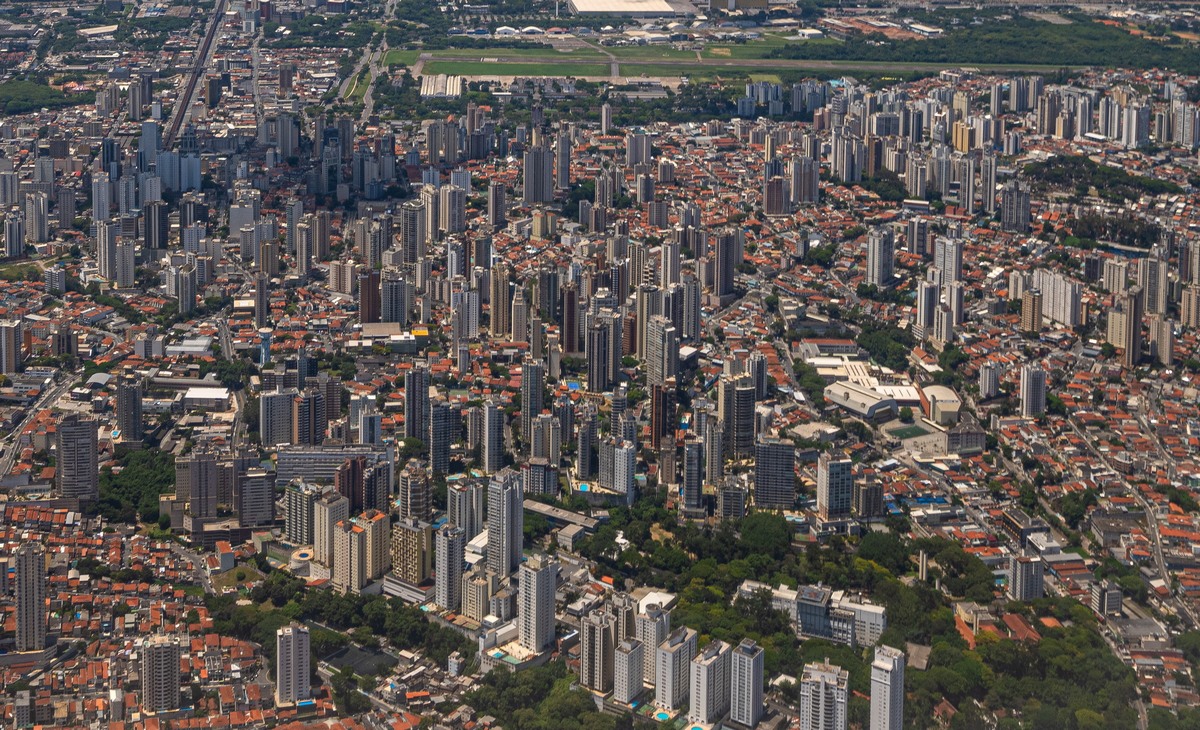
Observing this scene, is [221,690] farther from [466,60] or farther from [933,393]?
[466,60]

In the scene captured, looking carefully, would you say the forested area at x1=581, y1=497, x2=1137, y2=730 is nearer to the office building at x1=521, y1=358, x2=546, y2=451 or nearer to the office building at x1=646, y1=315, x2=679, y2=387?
the office building at x1=521, y1=358, x2=546, y2=451

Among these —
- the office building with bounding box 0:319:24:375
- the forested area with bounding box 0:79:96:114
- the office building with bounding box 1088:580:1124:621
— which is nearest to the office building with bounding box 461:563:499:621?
the office building with bounding box 1088:580:1124:621

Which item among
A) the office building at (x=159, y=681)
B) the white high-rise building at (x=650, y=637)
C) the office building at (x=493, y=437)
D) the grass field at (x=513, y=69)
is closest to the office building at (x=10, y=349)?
the office building at (x=493, y=437)

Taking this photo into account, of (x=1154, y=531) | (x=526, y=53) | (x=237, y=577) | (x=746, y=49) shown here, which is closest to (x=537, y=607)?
(x=237, y=577)

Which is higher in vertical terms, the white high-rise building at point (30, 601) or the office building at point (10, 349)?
the office building at point (10, 349)

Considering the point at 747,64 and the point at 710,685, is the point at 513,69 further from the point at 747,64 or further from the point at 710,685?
the point at 710,685

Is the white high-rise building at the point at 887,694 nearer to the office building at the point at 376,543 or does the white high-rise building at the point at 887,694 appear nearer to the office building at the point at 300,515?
the office building at the point at 376,543
